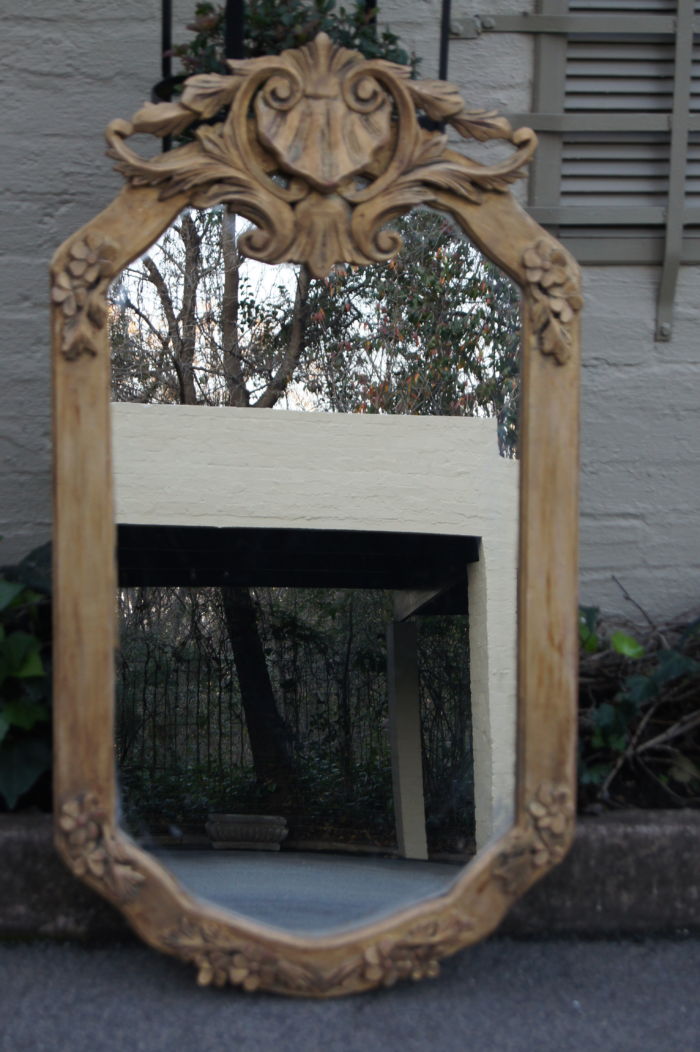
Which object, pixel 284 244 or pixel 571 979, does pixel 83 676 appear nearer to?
pixel 284 244

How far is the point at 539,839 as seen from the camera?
78.6 inches

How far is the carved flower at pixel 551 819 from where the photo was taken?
6.55 ft

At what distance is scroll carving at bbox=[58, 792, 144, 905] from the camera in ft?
6.27

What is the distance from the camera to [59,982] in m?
1.97

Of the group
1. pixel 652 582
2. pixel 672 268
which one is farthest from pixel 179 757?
pixel 672 268

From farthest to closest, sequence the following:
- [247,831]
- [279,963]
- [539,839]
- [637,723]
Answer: [637,723], [247,831], [539,839], [279,963]

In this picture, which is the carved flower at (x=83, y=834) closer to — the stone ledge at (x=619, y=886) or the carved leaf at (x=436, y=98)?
the stone ledge at (x=619, y=886)

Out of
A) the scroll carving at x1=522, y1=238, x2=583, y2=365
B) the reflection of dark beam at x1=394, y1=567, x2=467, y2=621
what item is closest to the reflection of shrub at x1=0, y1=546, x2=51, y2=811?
the reflection of dark beam at x1=394, y1=567, x2=467, y2=621

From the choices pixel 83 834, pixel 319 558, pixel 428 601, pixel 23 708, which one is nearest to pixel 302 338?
pixel 319 558

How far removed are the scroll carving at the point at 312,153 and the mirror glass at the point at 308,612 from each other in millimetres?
155

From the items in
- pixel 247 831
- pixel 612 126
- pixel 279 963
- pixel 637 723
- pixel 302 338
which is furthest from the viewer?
pixel 612 126

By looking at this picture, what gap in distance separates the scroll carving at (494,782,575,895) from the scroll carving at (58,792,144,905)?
2.07 ft

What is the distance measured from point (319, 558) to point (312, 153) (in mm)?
721

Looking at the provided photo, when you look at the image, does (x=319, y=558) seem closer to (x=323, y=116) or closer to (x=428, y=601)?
(x=428, y=601)
